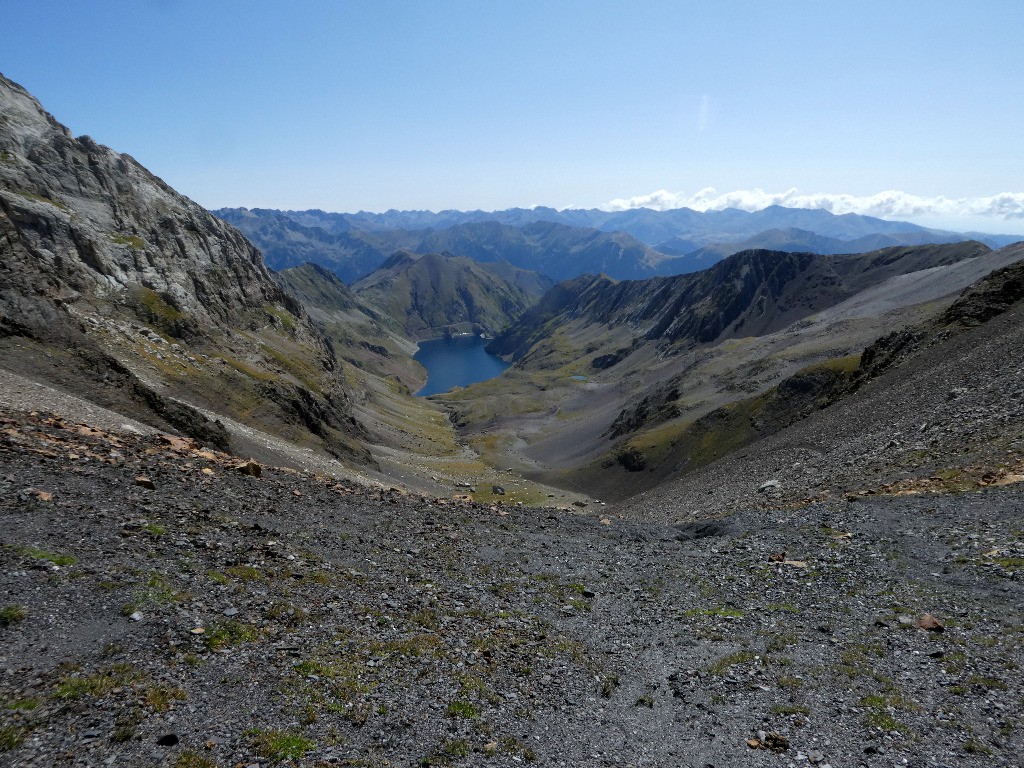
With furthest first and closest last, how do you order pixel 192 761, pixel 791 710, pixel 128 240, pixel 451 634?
pixel 128 240
pixel 451 634
pixel 791 710
pixel 192 761

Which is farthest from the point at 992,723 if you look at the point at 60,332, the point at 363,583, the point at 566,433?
the point at 566,433

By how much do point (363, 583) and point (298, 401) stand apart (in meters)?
70.1

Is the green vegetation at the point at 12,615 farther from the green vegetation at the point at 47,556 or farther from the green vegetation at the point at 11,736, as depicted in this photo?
the green vegetation at the point at 11,736

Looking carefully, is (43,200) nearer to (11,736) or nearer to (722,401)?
(11,736)

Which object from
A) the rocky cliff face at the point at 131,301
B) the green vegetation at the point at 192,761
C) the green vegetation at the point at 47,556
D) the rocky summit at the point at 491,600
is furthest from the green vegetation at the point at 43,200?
the green vegetation at the point at 192,761

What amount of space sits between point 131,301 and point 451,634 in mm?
83615

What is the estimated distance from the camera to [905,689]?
15305mm

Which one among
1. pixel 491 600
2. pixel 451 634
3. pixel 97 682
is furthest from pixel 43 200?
pixel 451 634

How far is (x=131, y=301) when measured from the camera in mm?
80188

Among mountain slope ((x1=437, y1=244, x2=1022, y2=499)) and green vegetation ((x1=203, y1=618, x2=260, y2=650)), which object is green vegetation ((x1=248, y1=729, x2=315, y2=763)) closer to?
green vegetation ((x1=203, y1=618, x2=260, y2=650))

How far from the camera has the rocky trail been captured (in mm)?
12750

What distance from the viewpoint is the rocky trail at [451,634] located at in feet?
41.8

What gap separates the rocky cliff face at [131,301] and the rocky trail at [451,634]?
2137 cm

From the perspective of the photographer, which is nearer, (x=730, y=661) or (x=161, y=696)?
(x=161, y=696)
